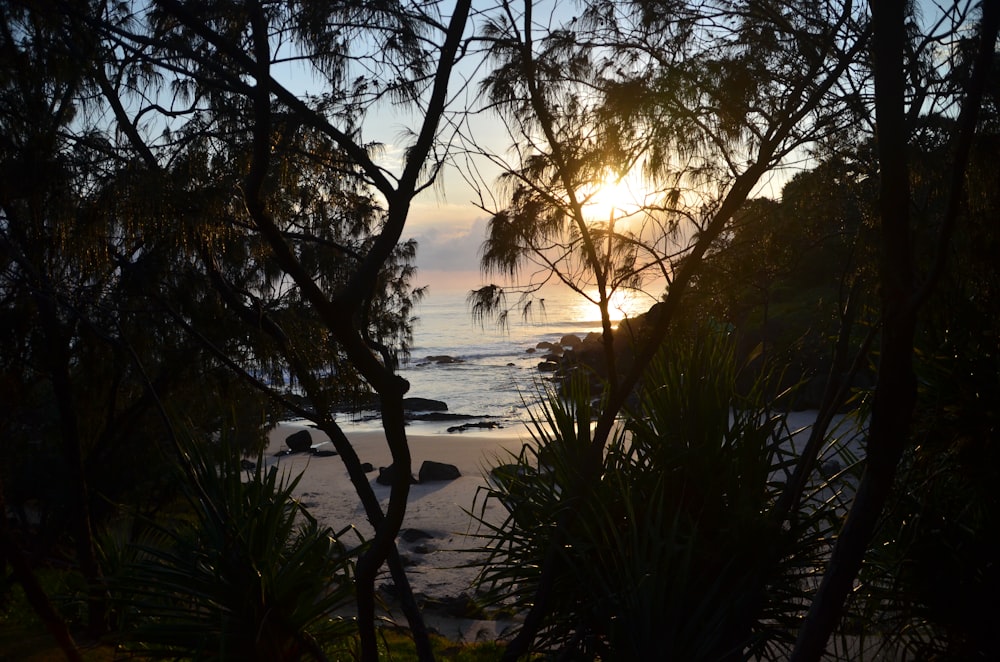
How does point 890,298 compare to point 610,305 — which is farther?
point 610,305

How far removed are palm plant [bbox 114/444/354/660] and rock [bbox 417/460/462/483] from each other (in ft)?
46.3

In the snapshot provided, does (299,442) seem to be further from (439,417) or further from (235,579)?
(235,579)

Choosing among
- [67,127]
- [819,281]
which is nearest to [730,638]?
[67,127]

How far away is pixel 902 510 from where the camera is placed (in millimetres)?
4773

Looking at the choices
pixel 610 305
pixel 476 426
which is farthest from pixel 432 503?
pixel 610 305

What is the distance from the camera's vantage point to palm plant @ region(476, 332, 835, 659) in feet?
12.3

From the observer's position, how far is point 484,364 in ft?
156

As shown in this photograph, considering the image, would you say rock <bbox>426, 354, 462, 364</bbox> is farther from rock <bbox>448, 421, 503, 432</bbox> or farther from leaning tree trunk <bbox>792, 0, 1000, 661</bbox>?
leaning tree trunk <bbox>792, 0, 1000, 661</bbox>

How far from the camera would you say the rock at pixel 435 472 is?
Answer: 18234mm

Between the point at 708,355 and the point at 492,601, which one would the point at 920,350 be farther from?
the point at 492,601

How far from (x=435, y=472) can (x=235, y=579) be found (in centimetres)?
1463

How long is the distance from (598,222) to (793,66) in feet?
5.04

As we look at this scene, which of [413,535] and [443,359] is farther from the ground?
[443,359]

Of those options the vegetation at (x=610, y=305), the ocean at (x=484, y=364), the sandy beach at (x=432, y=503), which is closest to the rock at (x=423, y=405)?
the ocean at (x=484, y=364)
